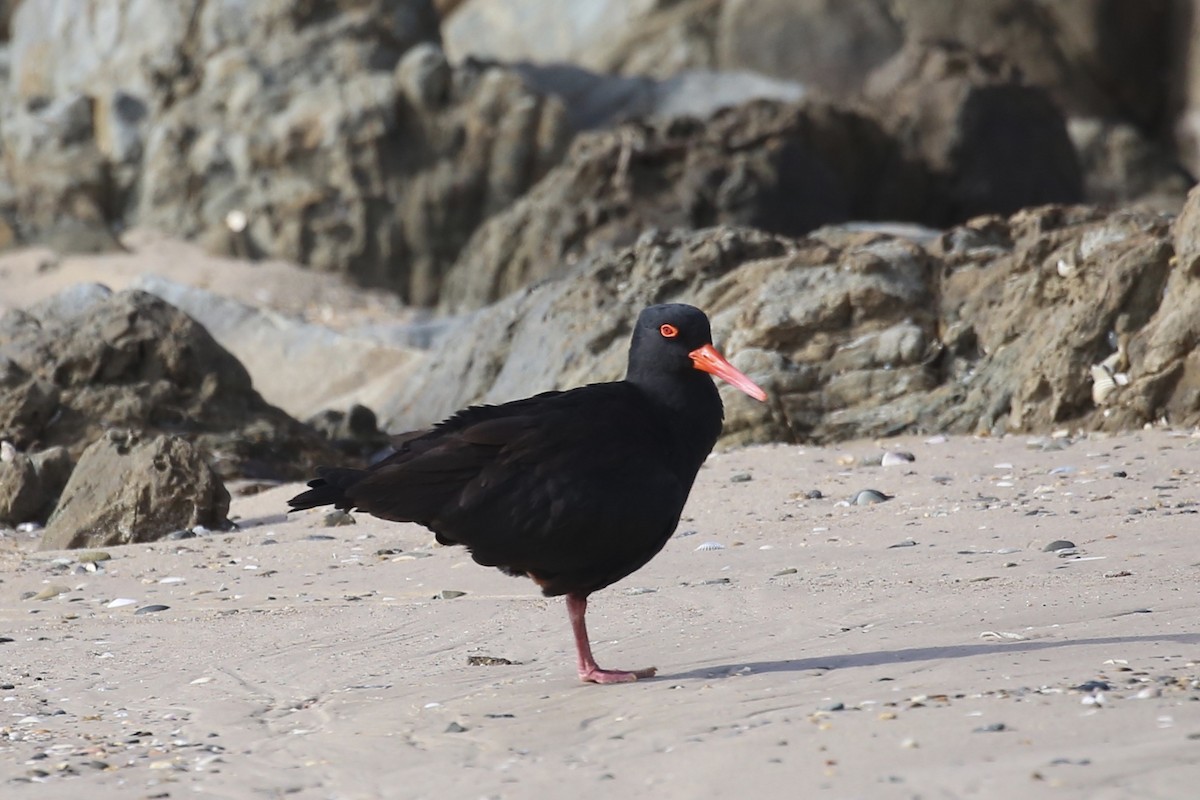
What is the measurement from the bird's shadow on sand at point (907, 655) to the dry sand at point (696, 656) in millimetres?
16

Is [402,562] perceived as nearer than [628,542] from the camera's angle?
No

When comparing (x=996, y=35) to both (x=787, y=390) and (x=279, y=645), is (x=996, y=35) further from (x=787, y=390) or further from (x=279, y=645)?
(x=279, y=645)

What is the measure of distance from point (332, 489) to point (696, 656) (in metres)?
1.26

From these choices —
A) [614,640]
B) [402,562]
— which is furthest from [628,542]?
[402,562]

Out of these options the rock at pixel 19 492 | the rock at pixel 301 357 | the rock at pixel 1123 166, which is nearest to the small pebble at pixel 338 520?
the rock at pixel 19 492

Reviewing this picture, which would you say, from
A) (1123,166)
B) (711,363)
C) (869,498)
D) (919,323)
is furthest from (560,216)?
(711,363)

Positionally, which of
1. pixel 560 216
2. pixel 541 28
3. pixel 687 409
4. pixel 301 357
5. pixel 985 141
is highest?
pixel 541 28

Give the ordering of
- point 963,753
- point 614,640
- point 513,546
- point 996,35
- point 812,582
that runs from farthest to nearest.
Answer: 1. point 996,35
2. point 812,582
3. point 614,640
4. point 513,546
5. point 963,753

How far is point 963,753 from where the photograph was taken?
3693mm

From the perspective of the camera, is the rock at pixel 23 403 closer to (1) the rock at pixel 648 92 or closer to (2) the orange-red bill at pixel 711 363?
(2) the orange-red bill at pixel 711 363

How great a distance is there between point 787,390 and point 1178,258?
2.35 metres

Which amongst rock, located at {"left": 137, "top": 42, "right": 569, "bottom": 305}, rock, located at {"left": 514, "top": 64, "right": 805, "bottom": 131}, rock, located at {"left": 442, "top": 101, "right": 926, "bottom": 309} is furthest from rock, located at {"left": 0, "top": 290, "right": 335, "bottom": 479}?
A: rock, located at {"left": 514, "top": 64, "right": 805, "bottom": 131}

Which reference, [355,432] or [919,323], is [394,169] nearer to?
[355,432]

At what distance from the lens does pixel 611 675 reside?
4.86m
